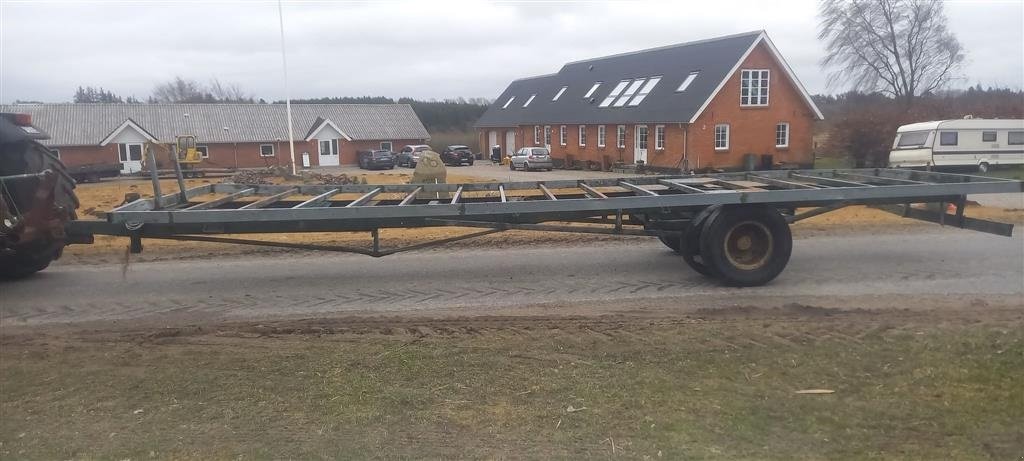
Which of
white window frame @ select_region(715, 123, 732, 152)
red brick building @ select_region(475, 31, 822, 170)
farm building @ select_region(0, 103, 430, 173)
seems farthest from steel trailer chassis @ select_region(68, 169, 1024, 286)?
farm building @ select_region(0, 103, 430, 173)

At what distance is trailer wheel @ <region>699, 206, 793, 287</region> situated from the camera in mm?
7996

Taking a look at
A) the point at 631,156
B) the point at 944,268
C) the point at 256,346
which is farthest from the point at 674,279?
the point at 631,156

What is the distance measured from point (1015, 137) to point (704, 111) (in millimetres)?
11987

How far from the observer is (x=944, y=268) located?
28.6 ft

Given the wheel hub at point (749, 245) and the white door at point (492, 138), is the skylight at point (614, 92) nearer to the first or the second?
the white door at point (492, 138)

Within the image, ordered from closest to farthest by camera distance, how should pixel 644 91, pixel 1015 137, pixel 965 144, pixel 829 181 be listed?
pixel 829 181 → pixel 965 144 → pixel 1015 137 → pixel 644 91

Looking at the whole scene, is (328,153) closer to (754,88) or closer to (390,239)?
(754,88)

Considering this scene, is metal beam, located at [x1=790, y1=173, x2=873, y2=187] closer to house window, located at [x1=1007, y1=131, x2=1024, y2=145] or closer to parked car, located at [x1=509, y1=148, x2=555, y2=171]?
house window, located at [x1=1007, y1=131, x2=1024, y2=145]

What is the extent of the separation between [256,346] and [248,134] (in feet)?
160

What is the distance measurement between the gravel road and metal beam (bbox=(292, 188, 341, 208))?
0.97 m

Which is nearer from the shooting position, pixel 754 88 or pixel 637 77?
pixel 754 88

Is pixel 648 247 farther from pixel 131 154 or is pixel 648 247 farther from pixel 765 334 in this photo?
pixel 131 154

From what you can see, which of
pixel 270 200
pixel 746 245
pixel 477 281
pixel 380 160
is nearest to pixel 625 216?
pixel 746 245

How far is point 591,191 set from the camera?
369 inches
